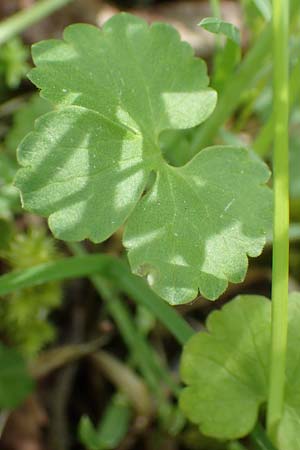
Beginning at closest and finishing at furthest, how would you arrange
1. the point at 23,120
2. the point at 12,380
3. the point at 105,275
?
the point at 105,275 < the point at 12,380 < the point at 23,120

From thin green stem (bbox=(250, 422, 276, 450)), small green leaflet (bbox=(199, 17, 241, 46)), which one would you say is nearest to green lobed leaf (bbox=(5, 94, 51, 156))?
small green leaflet (bbox=(199, 17, 241, 46))

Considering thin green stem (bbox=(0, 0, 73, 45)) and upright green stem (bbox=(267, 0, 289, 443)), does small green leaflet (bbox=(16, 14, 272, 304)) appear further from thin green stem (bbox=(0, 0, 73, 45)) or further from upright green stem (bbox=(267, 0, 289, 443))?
thin green stem (bbox=(0, 0, 73, 45))

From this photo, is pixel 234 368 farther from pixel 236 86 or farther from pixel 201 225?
pixel 236 86

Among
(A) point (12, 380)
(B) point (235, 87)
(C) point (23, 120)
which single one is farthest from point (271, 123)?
(A) point (12, 380)

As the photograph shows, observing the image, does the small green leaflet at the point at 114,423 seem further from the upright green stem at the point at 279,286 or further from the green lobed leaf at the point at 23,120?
the green lobed leaf at the point at 23,120

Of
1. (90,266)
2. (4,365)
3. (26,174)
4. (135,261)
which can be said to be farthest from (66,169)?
(4,365)

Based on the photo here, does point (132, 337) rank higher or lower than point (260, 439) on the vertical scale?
lower
